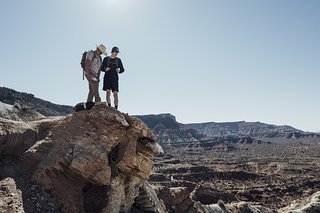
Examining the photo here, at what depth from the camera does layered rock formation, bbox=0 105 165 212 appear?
12672mm

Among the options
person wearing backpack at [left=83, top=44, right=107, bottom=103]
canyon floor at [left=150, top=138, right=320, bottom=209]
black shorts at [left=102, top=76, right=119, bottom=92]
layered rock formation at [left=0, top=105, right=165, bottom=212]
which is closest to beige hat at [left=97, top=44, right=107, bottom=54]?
person wearing backpack at [left=83, top=44, right=107, bottom=103]

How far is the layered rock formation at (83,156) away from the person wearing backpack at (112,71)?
2.70 ft

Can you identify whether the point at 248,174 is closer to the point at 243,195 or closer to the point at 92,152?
the point at 243,195

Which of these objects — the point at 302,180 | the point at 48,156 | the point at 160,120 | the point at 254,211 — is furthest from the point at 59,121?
the point at 160,120

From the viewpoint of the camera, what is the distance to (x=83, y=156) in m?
13.1

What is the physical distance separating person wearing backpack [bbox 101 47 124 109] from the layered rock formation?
0.82 metres

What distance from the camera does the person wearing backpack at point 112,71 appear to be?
1484 cm

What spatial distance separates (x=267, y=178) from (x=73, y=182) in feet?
214

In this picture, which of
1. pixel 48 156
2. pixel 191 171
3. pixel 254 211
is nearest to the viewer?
pixel 48 156

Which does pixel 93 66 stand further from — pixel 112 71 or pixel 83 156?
pixel 83 156

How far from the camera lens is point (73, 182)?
13266mm

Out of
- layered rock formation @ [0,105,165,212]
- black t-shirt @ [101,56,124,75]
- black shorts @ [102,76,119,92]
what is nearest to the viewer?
layered rock formation @ [0,105,165,212]

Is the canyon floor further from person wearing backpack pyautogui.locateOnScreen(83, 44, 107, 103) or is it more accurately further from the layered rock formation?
person wearing backpack pyautogui.locateOnScreen(83, 44, 107, 103)

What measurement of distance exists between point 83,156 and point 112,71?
3.70 meters
